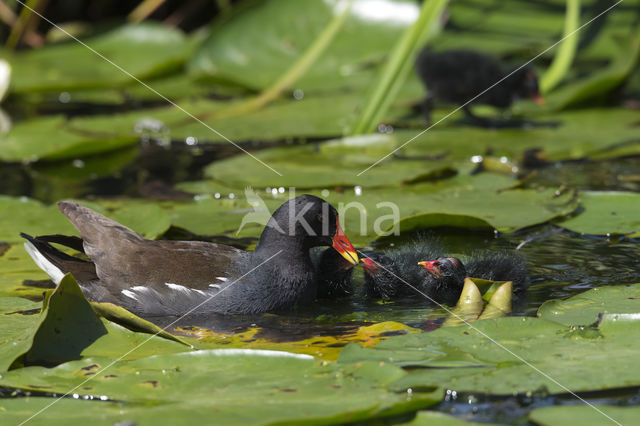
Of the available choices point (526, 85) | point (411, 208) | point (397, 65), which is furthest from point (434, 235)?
point (526, 85)

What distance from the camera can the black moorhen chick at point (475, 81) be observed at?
245 inches

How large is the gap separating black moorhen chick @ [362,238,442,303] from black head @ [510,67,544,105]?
307 centimetres

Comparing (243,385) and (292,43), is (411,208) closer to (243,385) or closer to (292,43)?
(243,385)

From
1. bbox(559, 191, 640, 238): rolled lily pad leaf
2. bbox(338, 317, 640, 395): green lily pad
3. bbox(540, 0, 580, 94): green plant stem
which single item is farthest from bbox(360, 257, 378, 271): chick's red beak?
bbox(540, 0, 580, 94): green plant stem

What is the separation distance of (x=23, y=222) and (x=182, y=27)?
253 inches

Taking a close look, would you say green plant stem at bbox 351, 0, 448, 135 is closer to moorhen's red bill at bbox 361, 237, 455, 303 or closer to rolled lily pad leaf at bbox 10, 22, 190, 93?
moorhen's red bill at bbox 361, 237, 455, 303

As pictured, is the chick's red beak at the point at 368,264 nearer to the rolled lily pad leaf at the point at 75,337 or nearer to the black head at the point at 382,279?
the black head at the point at 382,279

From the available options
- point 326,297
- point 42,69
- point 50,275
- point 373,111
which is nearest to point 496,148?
point 373,111

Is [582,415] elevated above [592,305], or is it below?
below

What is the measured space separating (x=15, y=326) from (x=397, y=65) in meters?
2.97

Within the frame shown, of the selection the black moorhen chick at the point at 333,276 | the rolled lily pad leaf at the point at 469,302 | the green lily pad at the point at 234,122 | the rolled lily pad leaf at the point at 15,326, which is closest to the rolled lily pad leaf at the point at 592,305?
the rolled lily pad leaf at the point at 469,302

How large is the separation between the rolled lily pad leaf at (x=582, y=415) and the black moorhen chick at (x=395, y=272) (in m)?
1.15

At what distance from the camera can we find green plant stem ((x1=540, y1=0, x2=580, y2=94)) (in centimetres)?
586

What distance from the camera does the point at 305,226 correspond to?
3357 millimetres
